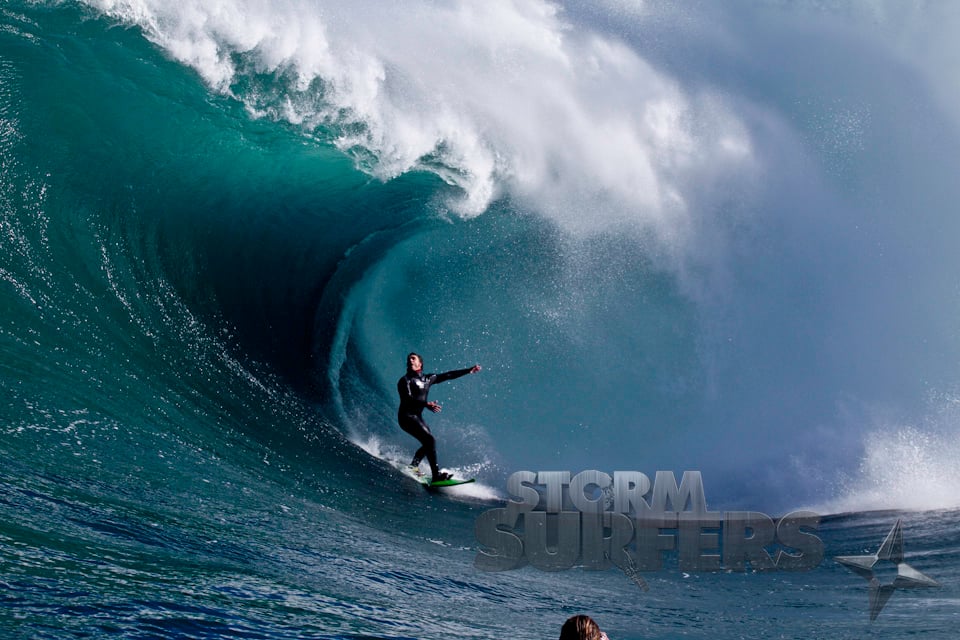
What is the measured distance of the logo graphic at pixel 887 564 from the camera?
6.86 metres

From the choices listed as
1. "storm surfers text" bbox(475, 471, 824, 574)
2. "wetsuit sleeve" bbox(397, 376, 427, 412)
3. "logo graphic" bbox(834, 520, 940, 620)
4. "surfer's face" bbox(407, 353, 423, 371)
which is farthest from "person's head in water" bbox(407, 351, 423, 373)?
"logo graphic" bbox(834, 520, 940, 620)

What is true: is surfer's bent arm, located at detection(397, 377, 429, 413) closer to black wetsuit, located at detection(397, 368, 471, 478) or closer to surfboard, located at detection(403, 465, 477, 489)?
black wetsuit, located at detection(397, 368, 471, 478)

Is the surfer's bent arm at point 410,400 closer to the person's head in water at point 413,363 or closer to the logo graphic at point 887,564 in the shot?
the person's head in water at point 413,363

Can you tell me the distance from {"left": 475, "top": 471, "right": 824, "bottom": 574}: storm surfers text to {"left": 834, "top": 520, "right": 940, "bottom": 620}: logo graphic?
1.34ft

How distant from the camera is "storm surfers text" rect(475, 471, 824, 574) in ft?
25.3

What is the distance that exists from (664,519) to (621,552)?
1.48 meters

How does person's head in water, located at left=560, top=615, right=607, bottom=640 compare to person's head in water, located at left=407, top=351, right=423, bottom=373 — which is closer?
person's head in water, located at left=560, top=615, right=607, bottom=640

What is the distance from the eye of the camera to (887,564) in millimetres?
8172

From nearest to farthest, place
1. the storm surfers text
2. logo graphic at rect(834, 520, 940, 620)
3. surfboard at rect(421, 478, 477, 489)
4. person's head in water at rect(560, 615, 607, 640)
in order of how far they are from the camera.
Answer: person's head in water at rect(560, 615, 607, 640)
logo graphic at rect(834, 520, 940, 620)
the storm surfers text
surfboard at rect(421, 478, 477, 489)

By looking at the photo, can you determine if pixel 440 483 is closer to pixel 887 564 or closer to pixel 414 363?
pixel 414 363

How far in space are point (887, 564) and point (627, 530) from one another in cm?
289

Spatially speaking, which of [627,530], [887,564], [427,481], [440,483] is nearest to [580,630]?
[440,483]

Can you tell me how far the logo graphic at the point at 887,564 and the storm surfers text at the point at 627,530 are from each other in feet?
1.34

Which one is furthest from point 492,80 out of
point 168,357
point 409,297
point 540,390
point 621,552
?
point 621,552
